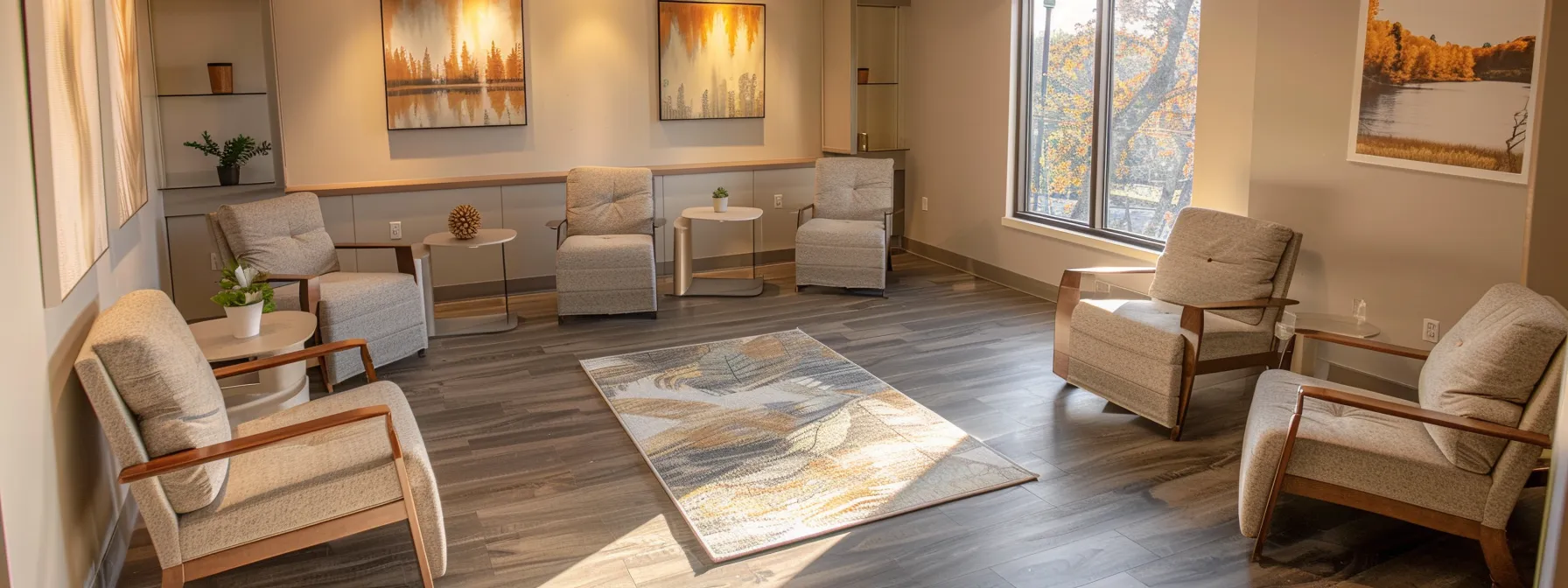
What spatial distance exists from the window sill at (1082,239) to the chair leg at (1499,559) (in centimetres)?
278

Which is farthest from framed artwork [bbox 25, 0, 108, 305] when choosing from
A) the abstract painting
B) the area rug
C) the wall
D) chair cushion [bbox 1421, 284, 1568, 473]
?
chair cushion [bbox 1421, 284, 1568, 473]

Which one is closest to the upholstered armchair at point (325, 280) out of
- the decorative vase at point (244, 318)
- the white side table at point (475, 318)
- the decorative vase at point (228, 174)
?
the white side table at point (475, 318)

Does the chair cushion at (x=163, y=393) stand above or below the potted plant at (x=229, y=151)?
below

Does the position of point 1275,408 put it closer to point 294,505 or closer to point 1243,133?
point 1243,133

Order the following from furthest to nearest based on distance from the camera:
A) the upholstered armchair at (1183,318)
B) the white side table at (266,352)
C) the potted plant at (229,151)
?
1. the potted plant at (229,151)
2. the upholstered armchair at (1183,318)
3. the white side table at (266,352)

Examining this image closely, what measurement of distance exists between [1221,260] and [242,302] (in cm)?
409

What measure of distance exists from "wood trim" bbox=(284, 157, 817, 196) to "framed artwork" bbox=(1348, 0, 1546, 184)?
407 cm

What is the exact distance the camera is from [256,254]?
5203 millimetres

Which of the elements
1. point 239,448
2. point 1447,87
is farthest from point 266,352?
point 1447,87

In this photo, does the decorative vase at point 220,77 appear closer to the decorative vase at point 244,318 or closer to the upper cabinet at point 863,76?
the decorative vase at point 244,318

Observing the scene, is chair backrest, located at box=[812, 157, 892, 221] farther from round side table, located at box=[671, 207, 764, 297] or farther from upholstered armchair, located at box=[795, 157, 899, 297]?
round side table, located at box=[671, 207, 764, 297]

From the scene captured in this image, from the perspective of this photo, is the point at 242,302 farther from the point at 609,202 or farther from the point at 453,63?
the point at 453,63

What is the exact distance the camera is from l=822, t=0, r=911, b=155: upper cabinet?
7.75 metres

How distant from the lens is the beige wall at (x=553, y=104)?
6.50 meters
